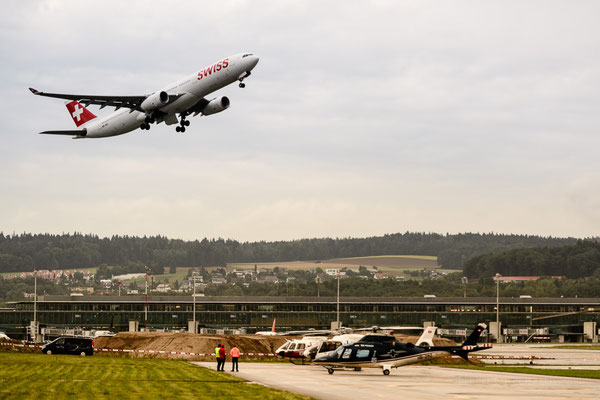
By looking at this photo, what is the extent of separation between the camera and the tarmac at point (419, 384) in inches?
1515

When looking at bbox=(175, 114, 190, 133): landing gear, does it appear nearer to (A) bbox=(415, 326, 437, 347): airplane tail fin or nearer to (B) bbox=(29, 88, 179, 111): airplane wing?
(B) bbox=(29, 88, 179, 111): airplane wing

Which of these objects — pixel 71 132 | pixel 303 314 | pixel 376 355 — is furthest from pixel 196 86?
pixel 303 314

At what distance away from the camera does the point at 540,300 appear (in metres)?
169

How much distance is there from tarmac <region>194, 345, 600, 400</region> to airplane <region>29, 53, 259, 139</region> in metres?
26.7

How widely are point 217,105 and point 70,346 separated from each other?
25.9 meters

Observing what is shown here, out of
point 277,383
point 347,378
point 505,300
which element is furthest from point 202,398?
point 505,300

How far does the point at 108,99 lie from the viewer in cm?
7869

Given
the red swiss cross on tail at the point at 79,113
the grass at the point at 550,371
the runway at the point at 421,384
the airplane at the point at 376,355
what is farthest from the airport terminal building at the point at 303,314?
the airplane at the point at 376,355

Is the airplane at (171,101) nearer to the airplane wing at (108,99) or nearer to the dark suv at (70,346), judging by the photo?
the airplane wing at (108,99)

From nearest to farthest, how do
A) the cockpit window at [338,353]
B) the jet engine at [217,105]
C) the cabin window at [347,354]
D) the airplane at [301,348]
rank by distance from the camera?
the cabin window at [347,354] < the cockpit window at [338,353] < the airplane at [301,348] < the jet engine at [217,105]

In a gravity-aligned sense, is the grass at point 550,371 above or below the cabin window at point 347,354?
below

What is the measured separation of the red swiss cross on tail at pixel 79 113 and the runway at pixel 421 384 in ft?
153

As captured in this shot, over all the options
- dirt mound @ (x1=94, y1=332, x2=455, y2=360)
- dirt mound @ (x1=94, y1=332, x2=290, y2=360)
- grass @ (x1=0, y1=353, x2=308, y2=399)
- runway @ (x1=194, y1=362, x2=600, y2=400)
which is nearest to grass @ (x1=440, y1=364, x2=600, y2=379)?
runway @ (x1=194, y1=362, x2=600, y2=400)

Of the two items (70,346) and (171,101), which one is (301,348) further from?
(171,101)
